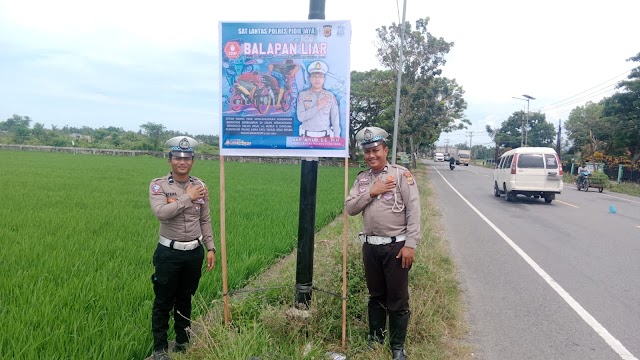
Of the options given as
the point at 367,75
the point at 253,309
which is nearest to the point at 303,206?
the point at 253,309

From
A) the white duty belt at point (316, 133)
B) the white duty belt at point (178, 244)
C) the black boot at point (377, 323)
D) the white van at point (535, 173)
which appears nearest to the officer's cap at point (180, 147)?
the white duty belt at point (178, 244)

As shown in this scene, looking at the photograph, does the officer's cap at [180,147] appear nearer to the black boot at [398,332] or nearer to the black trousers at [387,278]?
the black trousers at [387,278]

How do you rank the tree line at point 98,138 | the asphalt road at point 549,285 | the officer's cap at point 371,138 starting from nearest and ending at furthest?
the officer's cap at point 371,138, the asphalt road at point 549,285, the tree line at point 98,138

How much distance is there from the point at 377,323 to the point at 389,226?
0.83 meters

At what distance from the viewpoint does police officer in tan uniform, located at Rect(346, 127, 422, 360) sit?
10.3 ft

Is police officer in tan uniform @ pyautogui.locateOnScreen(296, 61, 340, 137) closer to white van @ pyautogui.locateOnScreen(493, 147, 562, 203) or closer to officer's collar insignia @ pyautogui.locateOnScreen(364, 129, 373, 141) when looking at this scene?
officer's collar insignia @ pyautogui.locateOnScreen(364, 129, 373, 141)

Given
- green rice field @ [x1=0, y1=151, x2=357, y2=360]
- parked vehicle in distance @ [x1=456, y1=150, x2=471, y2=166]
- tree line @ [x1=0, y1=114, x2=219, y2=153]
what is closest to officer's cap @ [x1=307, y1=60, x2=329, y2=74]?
green rice field @ [x1=0, y1=151, x2=357, y2=360]

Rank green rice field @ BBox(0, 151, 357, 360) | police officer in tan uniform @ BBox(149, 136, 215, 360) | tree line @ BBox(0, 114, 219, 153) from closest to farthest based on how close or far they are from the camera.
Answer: police officer in tan uniform @ BBox(149, 136, 215, 360) → green rice field @ BBox(0, 151, 357, 360) → tree line @ BBox(0, 114, 219, 153)

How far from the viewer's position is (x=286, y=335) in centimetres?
332

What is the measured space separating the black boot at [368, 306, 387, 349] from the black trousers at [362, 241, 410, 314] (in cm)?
3

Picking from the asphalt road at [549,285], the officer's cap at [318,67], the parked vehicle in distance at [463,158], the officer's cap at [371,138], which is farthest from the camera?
the parked vehicle in distance at [463,158]

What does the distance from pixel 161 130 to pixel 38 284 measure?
66.1 metres

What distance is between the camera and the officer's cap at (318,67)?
10.9 feet

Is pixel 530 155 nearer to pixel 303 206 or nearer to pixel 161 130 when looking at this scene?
pixel 303 206
